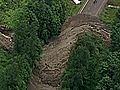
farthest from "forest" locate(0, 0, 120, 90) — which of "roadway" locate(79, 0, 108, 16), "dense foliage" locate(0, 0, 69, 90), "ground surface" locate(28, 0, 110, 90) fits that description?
"roadway" locate(79, 0, 108, 16)

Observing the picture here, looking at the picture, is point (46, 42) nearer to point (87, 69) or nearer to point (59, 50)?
point (59, 50)

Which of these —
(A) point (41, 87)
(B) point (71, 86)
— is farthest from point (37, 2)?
(B) point (71, 86)

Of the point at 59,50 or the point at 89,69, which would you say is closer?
the point at 89,69

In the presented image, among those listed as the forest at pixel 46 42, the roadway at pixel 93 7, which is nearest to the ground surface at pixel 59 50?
the forest at pixel 46 42

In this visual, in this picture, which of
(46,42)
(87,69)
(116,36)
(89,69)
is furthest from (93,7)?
(87,69)

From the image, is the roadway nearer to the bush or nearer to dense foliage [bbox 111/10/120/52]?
dense foliage [bbox 111/10/120/52]

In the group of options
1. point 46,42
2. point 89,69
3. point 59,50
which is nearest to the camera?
point 89,69

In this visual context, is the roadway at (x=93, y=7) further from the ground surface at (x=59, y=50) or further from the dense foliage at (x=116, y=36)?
the dense foliage at (x=116, y=36)

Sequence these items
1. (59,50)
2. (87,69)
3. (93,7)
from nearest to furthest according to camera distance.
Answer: (87,69), (59,50), (93,7)
